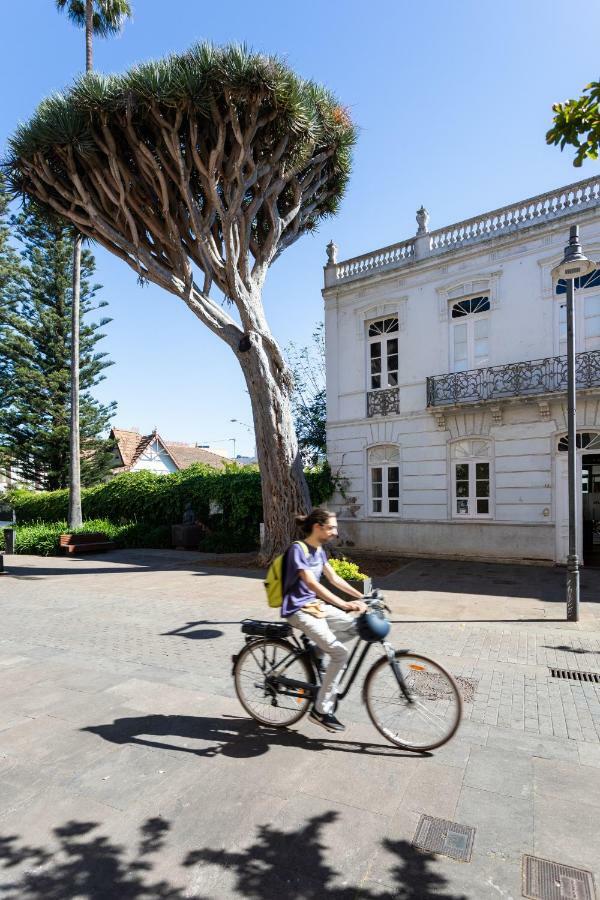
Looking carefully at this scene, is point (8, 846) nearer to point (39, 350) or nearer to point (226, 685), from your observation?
point (226, 685)

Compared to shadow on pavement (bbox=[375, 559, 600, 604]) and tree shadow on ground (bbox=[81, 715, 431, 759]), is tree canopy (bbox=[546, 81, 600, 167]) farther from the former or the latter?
shadow on pavement (bbox=[375, 559, 600, 604])

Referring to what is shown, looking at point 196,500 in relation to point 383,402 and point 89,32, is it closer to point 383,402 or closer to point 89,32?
point 383,402

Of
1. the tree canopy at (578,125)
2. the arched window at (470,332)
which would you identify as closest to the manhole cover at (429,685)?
the tree canopy at (578,125)

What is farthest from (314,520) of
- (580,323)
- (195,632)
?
(580,323)

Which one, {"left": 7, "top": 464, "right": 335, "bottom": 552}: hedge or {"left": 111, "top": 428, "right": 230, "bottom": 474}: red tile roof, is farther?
{"left": 111, "top": 428, "right": 230, "bottom": 474}: red tile roof

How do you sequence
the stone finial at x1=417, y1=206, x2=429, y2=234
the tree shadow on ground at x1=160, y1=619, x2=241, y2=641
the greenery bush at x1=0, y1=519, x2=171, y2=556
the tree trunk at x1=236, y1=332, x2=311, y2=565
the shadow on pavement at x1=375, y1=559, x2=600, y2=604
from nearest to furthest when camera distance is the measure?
1. the tree shadow on ground at x1=160, y1=619, x2=241, y2=641
2. the shadow on pavement at x1=375, y1=559, x2=600, y2=604
3. the tree trunk at x1=236, y1=332, x2=311, y2=565
4. the stone finial at x1=417, y1=206, x2=429, y2=234
5. the greenery bush at x1=0, y1=519, x2=171, y2=556

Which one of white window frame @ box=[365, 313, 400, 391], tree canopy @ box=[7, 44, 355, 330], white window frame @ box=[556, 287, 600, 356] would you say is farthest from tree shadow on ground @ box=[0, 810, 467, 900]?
white window frame @ box=[365, 313, 400, 391]

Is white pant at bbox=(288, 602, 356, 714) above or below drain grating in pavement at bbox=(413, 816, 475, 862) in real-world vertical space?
above

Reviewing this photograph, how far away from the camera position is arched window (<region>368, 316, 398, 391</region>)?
663 inches

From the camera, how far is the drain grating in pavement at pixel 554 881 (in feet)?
8.31

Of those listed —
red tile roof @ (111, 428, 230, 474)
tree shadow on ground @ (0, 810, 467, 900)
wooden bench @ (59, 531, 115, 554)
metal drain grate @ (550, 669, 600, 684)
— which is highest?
red tile roof @ (111, 428, 230, 474)

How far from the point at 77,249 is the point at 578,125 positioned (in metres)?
19.7

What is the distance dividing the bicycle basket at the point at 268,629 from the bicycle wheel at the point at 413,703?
2.41 feet

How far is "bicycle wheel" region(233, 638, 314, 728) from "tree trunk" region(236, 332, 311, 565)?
8690mm
